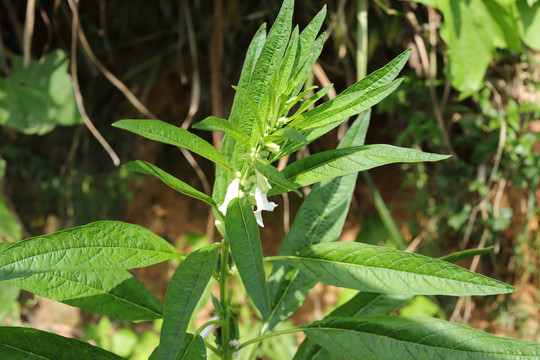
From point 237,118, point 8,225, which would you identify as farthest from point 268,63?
point 8,225

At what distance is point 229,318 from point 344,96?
0.32 metres

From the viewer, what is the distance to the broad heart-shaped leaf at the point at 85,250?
481 mm

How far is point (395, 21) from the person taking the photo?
5.26 ft

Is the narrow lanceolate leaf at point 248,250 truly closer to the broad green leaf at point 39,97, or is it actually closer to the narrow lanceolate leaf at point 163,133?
the narrow lanceolate leaf at point 163,133

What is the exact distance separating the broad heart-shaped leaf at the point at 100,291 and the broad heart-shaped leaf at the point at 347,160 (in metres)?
0.24

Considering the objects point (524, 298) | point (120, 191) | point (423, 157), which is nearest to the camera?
point (423, 157)

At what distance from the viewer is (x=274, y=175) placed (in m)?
0.49

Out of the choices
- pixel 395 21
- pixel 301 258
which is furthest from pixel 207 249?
pixel 395 21

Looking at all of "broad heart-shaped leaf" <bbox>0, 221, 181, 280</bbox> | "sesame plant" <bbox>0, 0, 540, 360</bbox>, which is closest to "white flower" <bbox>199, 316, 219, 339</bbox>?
"sesame plant" <bbox>0, 0, 540, 360</bbox>

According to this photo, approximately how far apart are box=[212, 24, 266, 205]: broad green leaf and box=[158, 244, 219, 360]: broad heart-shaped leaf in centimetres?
9

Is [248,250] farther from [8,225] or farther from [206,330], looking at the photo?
[8,225]

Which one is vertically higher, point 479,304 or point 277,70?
point 277,70

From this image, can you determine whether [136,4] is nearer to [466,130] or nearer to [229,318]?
[466,130]

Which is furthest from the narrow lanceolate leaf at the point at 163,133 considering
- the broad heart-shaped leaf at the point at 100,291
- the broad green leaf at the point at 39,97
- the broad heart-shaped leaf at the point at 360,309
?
the broad green leaf at the point at 39,97
